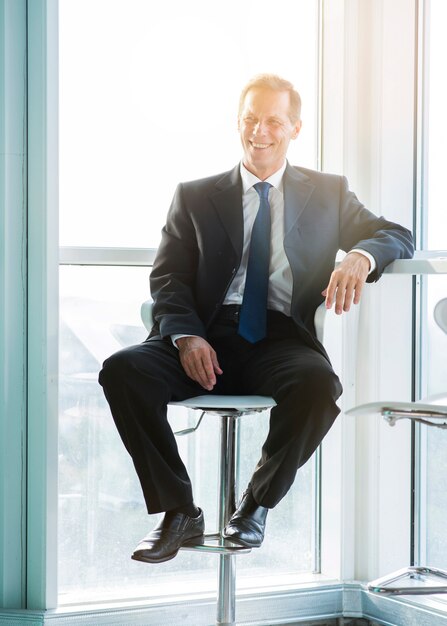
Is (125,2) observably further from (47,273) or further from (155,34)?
(47,273)

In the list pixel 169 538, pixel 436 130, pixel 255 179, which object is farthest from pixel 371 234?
pixel 169 538

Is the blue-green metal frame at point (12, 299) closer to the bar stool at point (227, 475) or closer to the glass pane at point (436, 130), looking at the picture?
the bar stool at point (227, 475)

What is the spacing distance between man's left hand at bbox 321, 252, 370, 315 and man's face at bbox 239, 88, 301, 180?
0.53 metres

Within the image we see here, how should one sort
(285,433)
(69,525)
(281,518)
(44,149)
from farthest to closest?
(281,518)
(69,525)
(44,149)
(285,433)

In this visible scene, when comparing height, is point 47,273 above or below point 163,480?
above

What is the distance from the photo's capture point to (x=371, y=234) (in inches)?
100

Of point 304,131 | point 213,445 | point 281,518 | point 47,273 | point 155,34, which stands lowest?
point 281,518

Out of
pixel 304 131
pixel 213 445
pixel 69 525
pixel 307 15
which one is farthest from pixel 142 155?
pixel 69 525

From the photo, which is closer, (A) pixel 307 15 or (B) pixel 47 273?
(B) pixel 47 273

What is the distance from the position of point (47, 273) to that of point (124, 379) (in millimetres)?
531

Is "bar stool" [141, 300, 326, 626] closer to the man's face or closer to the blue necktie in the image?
the blue necktie

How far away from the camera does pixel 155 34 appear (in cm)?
284

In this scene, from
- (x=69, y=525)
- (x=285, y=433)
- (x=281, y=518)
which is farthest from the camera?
(x=281, y=518)

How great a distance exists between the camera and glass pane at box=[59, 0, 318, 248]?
2764 millimetres
